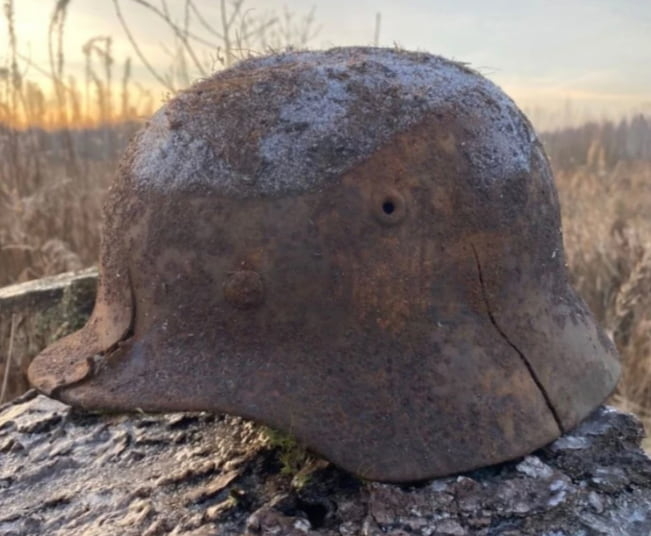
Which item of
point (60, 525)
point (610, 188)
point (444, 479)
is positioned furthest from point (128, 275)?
point (610, 188)

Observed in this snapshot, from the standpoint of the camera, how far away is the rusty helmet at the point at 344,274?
160 centimetres

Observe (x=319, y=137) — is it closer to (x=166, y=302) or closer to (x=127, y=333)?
(x=166, y=302)

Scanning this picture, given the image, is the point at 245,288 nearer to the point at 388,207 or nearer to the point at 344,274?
the point at 344,274

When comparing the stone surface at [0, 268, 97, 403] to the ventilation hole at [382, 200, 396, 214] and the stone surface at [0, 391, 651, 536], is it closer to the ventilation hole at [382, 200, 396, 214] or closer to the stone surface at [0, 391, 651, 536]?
the stone surface at [0, 391, 651, 536]

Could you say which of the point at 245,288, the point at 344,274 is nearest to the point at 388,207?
the point at 344,274

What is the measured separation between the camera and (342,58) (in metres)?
1.85

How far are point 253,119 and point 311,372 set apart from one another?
564 millimetres

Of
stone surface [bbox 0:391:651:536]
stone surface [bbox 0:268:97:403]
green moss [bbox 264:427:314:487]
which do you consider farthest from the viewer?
stone surface [bbox 0:268:97:403]

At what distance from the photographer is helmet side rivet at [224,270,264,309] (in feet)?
5.30

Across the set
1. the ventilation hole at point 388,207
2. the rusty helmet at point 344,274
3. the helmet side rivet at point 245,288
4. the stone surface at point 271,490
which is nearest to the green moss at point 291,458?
the stone surface at point 271,490

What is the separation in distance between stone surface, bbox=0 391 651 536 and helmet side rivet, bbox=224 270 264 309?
1.12ft

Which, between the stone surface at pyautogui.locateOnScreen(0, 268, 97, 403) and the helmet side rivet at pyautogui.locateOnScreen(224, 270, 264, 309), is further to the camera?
the stone surface at pyautogui.locateOnScreen(0, 268, 97, 403)

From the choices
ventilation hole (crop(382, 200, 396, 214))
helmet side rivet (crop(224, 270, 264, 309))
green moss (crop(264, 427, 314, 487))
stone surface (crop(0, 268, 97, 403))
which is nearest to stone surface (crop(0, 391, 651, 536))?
green moss (crop(264, 427, 314, 487))

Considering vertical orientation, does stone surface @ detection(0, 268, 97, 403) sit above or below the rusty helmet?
below
